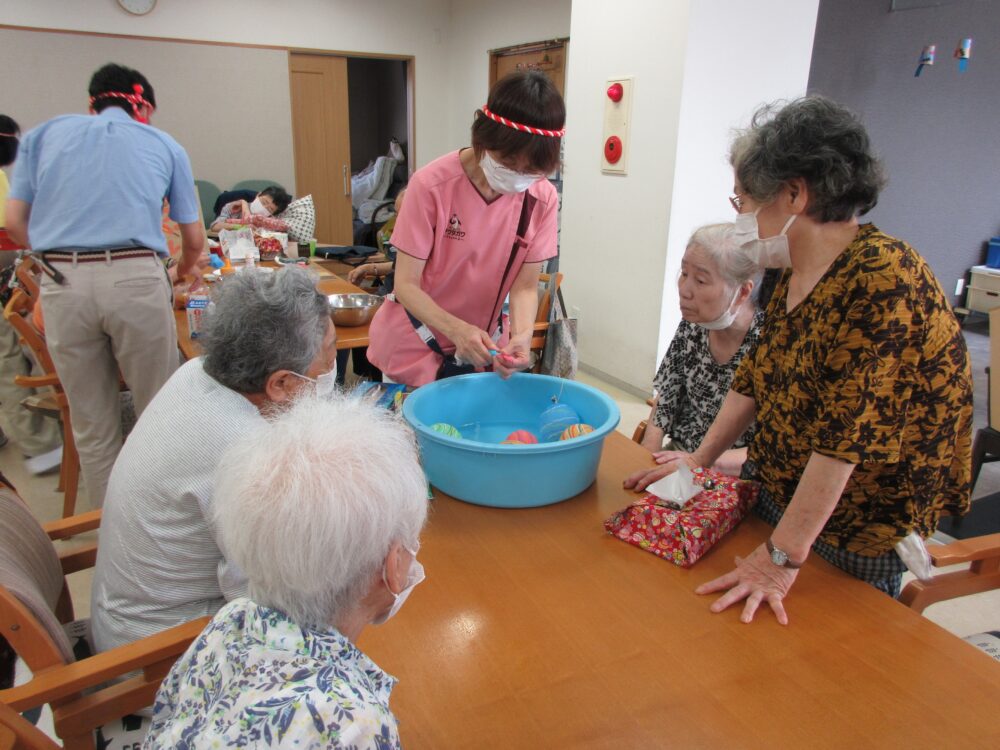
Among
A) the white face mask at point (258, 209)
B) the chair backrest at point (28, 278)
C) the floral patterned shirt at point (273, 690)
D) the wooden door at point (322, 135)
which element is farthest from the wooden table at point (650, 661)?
the wooden door at point (322, 135)

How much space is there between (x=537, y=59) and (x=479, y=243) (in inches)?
187

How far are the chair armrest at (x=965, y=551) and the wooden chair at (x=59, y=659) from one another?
4.43 feet

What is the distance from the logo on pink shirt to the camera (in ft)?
6.13

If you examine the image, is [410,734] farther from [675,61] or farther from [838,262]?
[675,61]

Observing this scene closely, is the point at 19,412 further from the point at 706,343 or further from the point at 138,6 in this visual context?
the point at 138,6

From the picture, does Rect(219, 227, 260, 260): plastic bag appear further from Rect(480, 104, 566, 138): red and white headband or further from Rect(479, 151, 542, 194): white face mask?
Rect(480, 104, 566, 138): red and white headband

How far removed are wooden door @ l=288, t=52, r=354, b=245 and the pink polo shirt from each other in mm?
5797

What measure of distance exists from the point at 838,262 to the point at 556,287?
1.84 meters

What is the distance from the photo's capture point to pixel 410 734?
922mm

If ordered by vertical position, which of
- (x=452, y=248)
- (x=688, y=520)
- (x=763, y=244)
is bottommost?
(x=688, y=520)

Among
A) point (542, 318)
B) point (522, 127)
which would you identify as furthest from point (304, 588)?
point (542, 318)

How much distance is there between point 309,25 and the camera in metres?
6.82

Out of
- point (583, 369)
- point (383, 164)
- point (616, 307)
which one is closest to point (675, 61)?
point (616, 307)

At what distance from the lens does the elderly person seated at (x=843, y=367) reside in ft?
3.49
